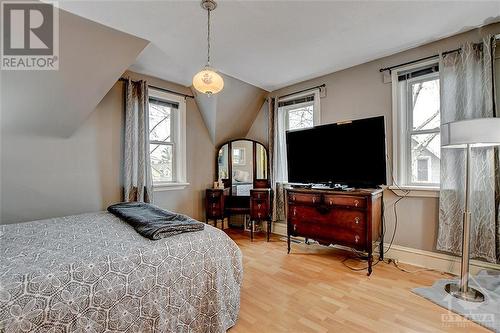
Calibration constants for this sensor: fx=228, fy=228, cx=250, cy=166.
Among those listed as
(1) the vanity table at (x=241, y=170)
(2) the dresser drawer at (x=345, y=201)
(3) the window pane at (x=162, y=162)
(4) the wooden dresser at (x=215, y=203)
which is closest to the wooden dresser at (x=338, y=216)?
(2) the dresser drawer at (x=345, y=201)

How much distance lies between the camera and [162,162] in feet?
11.8

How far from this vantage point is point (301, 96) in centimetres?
376

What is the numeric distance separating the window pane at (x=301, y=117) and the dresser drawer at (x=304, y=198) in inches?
50.9

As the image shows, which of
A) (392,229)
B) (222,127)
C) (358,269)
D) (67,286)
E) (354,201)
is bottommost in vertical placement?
(358,269)

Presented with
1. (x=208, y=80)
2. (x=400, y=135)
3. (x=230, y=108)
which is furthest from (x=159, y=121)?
(x=400, y=135)

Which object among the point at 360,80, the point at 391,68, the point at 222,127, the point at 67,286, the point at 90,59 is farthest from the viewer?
the point at 222,127

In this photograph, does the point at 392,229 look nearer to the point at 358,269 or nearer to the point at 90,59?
the point at 358,269

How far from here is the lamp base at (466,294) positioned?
1928 mm

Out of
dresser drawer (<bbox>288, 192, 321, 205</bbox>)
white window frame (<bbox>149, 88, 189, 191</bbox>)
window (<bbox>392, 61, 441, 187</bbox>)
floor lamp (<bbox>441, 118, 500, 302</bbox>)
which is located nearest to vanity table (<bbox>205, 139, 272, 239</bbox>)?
white window frame (<bbox>149, 88, 189, 191</bbox>)

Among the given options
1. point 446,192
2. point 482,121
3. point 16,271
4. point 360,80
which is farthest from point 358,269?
point 16,271

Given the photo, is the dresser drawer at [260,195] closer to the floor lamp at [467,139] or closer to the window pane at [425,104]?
the window pane at [425,104]

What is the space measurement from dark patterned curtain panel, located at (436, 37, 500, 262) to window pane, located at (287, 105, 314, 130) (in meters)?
1.68

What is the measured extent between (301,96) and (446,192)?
231 centimetres

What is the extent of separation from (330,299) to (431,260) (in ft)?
4.81
